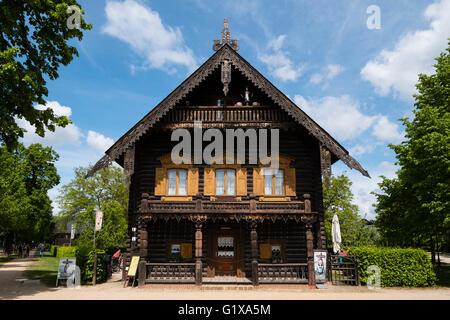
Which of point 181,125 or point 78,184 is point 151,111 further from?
point 78,184

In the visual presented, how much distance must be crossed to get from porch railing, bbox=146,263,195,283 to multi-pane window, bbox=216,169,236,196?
4.33m

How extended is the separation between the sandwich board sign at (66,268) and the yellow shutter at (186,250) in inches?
213

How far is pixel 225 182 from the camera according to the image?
60.4 ft

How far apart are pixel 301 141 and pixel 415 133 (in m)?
7.46

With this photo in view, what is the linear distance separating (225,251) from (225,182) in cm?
384

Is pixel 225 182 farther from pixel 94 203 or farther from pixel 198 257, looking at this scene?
pixel 94 203

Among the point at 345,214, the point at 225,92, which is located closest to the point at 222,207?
the point at 225,92

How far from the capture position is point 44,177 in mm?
46906

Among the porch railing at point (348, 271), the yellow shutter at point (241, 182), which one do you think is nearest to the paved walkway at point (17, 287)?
the yellow shutter at point (241, 182)

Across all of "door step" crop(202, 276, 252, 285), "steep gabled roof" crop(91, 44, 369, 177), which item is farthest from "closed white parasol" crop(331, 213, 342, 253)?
"door step" crop(202, 276, 252, 285)

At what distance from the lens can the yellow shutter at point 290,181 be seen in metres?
18.1

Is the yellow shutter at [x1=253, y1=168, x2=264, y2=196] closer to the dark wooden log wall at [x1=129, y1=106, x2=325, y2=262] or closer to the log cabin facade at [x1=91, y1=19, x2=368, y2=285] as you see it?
the log cabin facade at [x1=91, y1=19, x2=368, y2=285]

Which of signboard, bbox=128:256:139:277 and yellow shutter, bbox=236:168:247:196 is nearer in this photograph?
signboard, bbox=128:256:139:277

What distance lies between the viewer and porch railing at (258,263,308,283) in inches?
612
